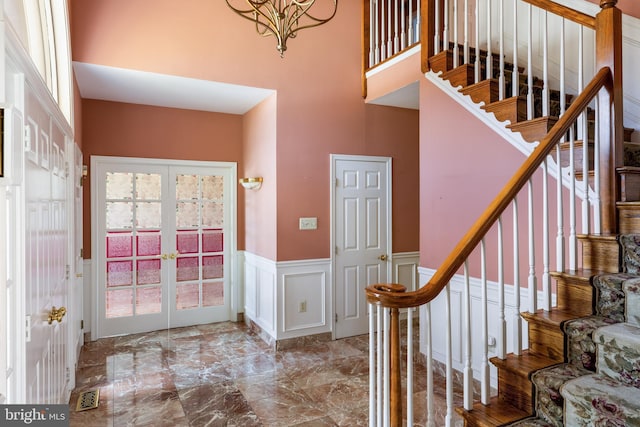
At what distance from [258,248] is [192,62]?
207cm

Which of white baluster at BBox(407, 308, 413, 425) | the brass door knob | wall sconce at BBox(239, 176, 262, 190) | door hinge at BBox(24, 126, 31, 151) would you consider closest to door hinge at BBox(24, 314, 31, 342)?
the brass door knob

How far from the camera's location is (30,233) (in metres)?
1.60

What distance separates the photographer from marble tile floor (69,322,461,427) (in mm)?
2734

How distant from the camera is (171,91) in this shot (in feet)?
13.0

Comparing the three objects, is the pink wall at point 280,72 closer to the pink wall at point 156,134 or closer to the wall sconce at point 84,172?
the pink wall at point 156,134

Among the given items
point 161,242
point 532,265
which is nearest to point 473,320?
point 532,265

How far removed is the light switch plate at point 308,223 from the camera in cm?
410

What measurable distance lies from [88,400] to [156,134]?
2840mm

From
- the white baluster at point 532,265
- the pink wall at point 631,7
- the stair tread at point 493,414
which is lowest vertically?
the stair tread at point 493,414

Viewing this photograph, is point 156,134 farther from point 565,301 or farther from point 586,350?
point 586,350

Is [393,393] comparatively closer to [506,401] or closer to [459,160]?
[506,401]

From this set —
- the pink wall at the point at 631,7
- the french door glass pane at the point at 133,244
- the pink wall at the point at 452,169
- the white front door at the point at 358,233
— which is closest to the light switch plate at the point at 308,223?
the white front door at the point at 358,233

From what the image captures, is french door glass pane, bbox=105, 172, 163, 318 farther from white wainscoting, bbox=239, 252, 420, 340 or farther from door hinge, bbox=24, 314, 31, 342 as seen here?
door hinge, bbox=24, 314, 31, 342

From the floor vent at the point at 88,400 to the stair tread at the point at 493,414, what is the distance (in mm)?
2634
